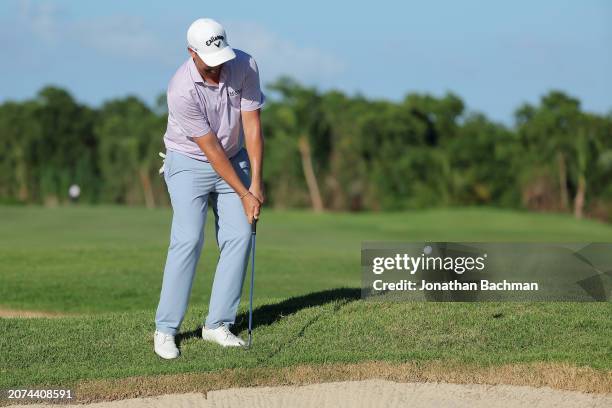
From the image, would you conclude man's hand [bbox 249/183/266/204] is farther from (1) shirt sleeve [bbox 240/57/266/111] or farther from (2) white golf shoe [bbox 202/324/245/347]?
(2) white golf shoe [bbox 202/324/245/347]

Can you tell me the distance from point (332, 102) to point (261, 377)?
166 feet

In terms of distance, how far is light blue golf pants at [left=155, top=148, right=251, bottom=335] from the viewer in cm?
753

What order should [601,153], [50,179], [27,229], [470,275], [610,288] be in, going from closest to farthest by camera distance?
1. [470,275]
2. [610,288]
3. [27,229]
4. [601,153]
5. [50,179]

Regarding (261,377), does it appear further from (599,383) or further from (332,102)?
(332,102)

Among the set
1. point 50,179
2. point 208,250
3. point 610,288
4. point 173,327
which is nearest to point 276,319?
point 173,327

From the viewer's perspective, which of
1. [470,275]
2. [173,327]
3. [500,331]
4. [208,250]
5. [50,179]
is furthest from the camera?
[50,179]

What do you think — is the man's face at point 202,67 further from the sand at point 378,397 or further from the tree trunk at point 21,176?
the tree trunk at point 21,176

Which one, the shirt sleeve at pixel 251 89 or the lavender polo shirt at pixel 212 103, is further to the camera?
the shirt sleeve at pixel 251 89

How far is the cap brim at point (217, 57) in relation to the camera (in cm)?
702

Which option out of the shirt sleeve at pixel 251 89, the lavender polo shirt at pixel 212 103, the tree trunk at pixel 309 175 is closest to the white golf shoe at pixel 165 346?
the lavender polo shirt at pixel 212 103

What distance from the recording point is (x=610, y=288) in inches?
432

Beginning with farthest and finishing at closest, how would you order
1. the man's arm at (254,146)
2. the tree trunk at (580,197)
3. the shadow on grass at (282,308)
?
1. the tree trunk at (580,197)
2. the shadow on grass at (282,308)
3. the man's arm at (254,146)

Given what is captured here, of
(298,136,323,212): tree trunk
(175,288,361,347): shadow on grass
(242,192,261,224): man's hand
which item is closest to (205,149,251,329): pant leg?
(242,192,261,224): man's hand

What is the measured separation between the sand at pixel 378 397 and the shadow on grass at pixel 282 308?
151 centimetres
